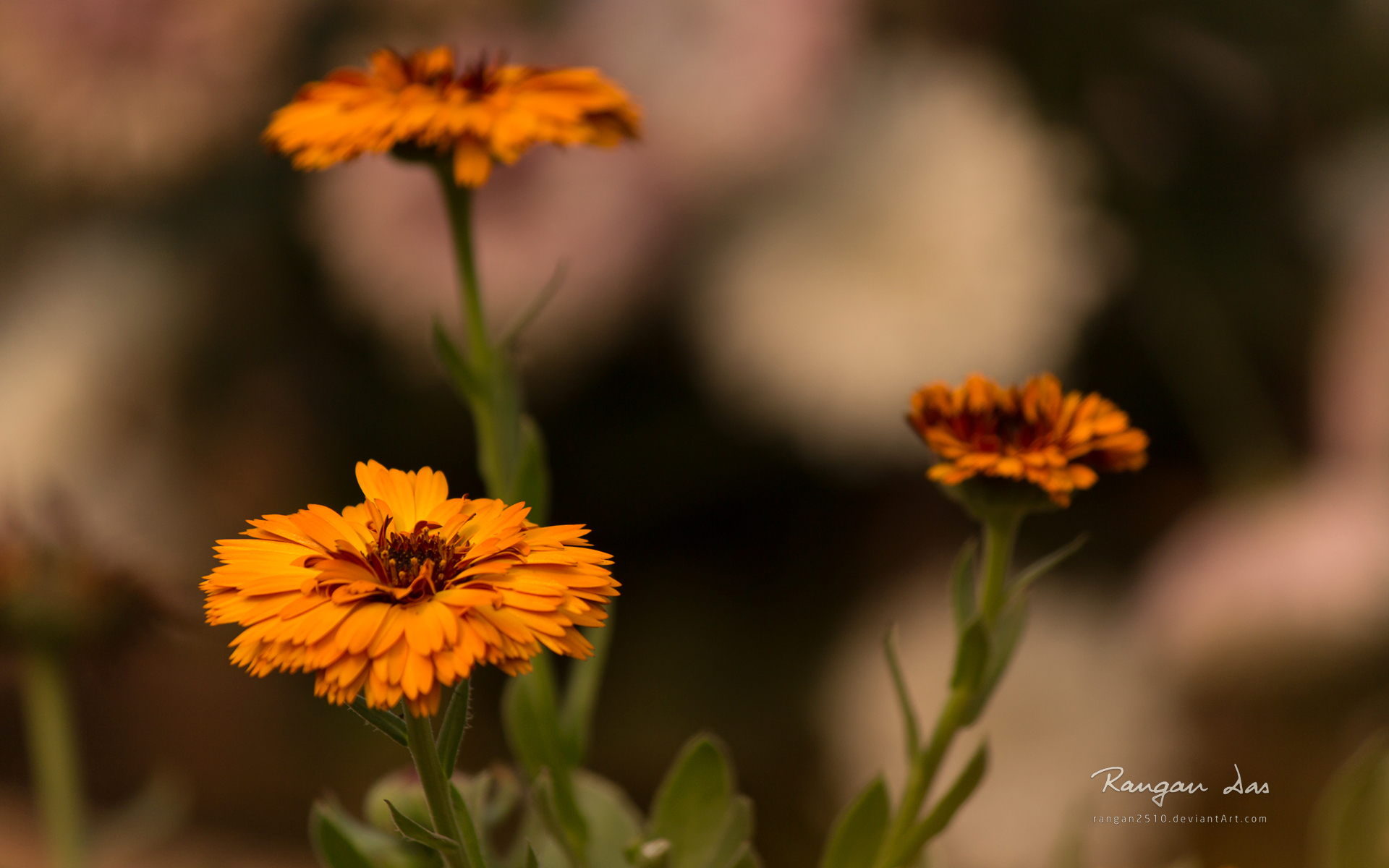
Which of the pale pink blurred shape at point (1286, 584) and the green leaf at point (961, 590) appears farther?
the pale pink blurred shape at point (1286, 584)

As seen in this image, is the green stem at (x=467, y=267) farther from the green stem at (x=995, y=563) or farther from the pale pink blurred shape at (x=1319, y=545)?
the pale pink blurred shape at (x=1319, y=545)

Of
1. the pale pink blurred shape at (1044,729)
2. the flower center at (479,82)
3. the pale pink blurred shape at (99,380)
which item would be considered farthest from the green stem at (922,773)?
the pale pink blurred shape at (99,380)

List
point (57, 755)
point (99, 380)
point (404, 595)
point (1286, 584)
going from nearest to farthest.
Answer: point (404, 595)
point (57, 755)
point (1286, 584)
point (99, 380)

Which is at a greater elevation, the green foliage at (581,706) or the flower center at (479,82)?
the flower center at (479,82)

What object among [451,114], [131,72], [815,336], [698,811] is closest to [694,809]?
[698,811]

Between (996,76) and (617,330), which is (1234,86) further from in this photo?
(617,330)

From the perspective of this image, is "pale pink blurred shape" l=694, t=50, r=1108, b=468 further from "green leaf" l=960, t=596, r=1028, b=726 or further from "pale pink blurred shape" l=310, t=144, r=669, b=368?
"green leaf" l=960, t=596, r=1028, b=726

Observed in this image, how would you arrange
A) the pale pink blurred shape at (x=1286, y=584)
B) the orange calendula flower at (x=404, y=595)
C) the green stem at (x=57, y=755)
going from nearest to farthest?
the orange calendula flower at (x=404, y=595)
the green stem at (x=57, y=755)
the pale pink blurred shape at (x=1286, y=584)

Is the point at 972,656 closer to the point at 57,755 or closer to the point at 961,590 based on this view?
the point at 961,590
